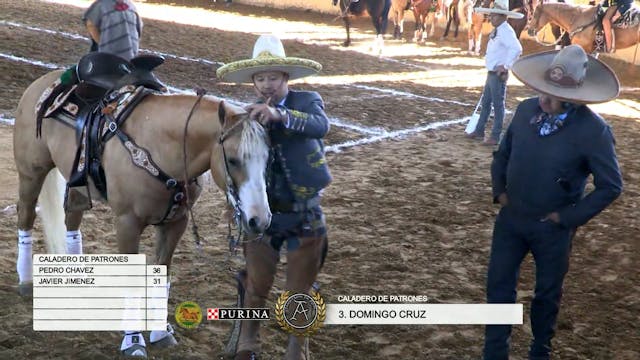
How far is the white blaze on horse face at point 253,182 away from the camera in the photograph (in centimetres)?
329

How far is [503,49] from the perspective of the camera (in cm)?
915

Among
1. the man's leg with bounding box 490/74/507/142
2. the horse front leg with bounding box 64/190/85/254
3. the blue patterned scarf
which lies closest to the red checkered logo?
the horse front leg with bounding box 64/190/85/254

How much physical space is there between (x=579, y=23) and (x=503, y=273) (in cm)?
1384

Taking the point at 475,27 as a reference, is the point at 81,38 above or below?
below

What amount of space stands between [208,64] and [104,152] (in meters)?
9.93

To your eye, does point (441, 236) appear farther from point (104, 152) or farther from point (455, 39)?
point (455, 39)

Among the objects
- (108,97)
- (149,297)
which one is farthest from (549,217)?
(108,97)

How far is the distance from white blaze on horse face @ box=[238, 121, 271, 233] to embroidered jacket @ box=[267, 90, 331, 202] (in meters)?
0.17

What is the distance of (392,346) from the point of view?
443cm

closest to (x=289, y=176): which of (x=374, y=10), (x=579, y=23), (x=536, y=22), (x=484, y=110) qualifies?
(x=484, y=110)

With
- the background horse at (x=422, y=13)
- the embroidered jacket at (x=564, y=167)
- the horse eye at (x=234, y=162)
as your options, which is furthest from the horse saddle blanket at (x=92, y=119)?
Result: the background horse at (x=422, y=13)

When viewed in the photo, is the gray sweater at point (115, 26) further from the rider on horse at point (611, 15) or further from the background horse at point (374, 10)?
the rider on horse at point (611, 15)

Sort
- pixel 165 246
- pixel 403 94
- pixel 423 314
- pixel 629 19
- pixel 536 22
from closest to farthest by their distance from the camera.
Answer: pixel 165 246, pixel 423 314, pixel 403 94, pixel 629 19, pixel 536 22

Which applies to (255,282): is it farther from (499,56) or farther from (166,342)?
(499,56)
